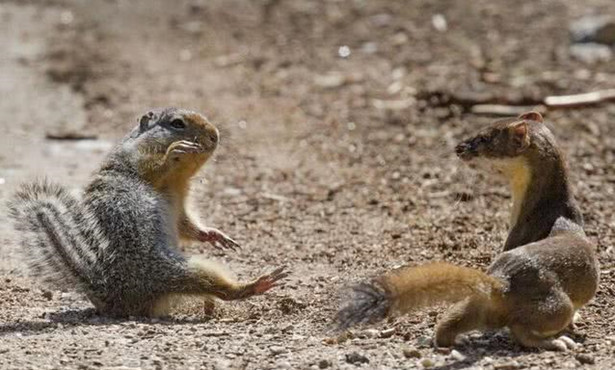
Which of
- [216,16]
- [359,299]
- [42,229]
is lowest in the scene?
[359,299]

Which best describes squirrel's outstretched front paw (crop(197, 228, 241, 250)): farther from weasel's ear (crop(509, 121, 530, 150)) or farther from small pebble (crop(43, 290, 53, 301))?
weasel's ear (crop(509, 121, 530, 150))

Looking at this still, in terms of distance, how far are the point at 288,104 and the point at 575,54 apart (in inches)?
131

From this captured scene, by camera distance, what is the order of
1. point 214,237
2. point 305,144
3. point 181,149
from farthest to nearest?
point 305,144 → point 214,237 → point 181,149

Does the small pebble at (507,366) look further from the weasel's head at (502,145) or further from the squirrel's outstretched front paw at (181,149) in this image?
the squirrel's outstretched front paw at (181,149)

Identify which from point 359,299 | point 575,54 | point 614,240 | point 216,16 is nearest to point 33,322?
point 359,299

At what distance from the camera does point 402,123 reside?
40.2ft

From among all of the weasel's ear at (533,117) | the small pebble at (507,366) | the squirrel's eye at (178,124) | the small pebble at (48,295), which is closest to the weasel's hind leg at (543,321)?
the small pebble at (507,366)

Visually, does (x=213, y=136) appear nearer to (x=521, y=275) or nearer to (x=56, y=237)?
(x=56, y=237)

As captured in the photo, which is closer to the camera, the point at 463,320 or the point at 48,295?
the point at 463,320

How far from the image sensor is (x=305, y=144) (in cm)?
1184

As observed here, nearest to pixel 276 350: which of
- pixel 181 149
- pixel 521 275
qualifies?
pixel 521 275

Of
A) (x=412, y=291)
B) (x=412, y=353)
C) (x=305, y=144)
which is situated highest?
(x=305, y=144)

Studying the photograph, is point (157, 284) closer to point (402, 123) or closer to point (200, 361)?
point (200, 361)

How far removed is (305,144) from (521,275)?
5.77 m
